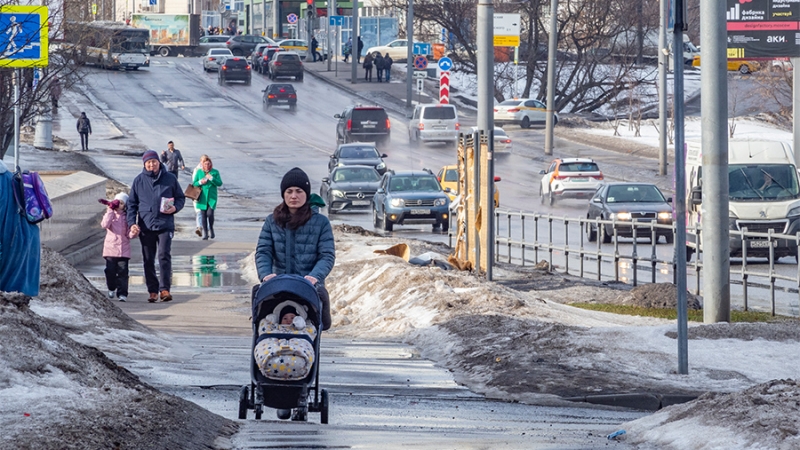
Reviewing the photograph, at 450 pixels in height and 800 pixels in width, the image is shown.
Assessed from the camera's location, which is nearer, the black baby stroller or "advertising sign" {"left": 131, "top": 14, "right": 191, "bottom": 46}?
the black baby stroller

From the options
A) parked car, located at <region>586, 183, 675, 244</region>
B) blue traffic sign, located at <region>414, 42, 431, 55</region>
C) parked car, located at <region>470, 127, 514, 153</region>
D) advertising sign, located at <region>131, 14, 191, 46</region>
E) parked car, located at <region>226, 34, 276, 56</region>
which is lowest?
parked car, located at <region>586, 183, 675, 244</region>

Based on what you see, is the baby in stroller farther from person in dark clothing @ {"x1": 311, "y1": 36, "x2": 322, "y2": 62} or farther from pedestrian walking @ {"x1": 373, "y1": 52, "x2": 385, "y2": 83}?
person in dark clothing @ {"x1": 311, "y1": 36, "x2": 322, "y2": 62}

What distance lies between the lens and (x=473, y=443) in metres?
7.20

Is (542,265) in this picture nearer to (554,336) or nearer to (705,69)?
(705,69)

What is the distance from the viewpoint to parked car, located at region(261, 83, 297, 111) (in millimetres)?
65688

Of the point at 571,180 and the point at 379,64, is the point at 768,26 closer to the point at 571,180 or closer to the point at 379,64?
the point at 571,180

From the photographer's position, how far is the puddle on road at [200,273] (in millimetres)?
18442

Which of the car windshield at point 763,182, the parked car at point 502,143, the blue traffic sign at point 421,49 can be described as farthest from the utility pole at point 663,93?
the blue traffic sign at point 421,49

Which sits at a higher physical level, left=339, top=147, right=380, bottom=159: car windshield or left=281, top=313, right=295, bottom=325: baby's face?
left=339, top=147, right=380, bottom=159: car windshield

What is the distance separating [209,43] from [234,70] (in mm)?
21853

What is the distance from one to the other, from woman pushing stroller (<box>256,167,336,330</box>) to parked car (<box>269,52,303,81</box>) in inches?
2596

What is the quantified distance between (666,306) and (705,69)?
13.0ft

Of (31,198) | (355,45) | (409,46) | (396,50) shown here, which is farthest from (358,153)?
(396,50)

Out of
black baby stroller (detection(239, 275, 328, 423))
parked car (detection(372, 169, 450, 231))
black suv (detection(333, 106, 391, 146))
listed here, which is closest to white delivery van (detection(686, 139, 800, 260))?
parked car (detection(372, 169, 450, 231))
